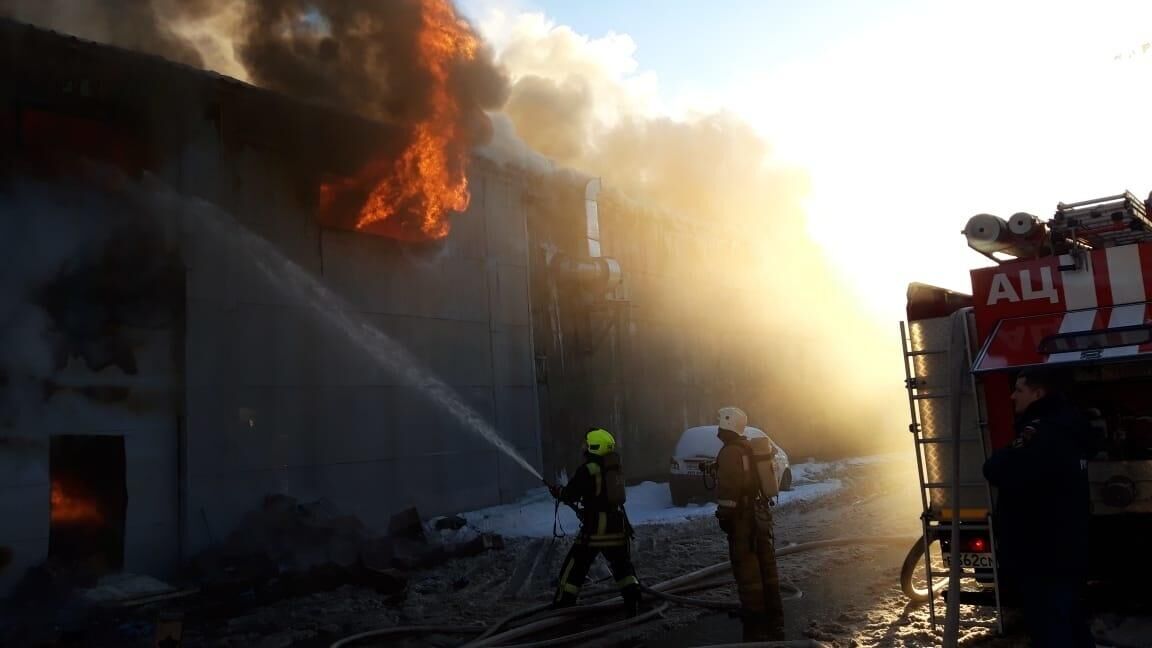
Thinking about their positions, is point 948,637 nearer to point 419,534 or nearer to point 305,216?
point 419,534

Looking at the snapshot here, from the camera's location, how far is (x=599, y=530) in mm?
6715

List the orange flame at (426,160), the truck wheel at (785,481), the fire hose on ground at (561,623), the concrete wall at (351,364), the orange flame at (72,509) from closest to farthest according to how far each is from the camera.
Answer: the fire hose on ground at (561,623), the orange flame at (72,509), the concrete wall at (351,364), the orange flame at (426,160), the truck wheel at (785,481)

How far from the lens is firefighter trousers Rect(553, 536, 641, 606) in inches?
264

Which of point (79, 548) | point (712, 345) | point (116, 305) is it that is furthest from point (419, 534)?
point (712, 345)

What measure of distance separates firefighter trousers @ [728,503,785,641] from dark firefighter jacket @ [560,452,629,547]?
92 centimetres

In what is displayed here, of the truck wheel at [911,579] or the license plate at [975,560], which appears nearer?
the license plate at [975,560]

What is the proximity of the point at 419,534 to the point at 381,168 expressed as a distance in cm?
532

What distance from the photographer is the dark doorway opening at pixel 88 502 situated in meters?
9.35

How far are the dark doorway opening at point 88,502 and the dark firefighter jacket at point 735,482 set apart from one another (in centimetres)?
695

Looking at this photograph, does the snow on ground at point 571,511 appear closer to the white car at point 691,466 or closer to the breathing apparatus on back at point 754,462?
the white car at point 691,466

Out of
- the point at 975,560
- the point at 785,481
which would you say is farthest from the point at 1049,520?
the point at 785,481

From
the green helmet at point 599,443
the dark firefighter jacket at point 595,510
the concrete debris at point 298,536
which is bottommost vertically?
the concrete debris at point 298,536

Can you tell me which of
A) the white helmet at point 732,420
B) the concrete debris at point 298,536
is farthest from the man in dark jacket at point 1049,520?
the concrete debris at point 298,536

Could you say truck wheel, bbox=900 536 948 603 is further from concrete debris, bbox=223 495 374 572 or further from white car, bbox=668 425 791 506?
white car, bbox=668 425 791 506
